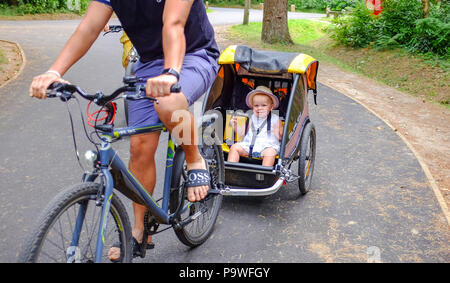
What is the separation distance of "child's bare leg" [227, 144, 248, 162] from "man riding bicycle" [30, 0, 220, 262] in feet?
4.41

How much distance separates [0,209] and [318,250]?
9.32ft

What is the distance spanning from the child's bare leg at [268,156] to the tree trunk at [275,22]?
1121 centimetres

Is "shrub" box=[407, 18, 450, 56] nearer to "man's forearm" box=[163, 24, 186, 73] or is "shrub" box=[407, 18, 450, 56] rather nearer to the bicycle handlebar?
"man's forearm" box=[163, 24, 186, 73]

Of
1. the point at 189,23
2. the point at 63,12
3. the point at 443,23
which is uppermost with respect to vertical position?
the point at 189,23

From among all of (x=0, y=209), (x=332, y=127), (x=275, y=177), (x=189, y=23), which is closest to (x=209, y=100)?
(x=275, y=177)

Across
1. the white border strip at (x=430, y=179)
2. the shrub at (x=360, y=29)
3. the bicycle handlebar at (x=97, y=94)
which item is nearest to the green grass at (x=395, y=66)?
the shrub at (x=360, y=29)

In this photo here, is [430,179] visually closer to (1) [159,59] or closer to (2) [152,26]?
(1) [159,59]

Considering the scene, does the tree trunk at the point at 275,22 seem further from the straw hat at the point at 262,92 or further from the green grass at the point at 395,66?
the straw hat at the point at 262,92

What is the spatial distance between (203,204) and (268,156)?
104 centimetres

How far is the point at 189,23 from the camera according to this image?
2.98 metres

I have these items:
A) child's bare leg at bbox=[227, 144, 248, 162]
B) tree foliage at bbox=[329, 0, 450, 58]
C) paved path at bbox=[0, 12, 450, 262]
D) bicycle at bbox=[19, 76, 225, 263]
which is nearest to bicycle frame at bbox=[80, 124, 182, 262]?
bicycle at bbox=[19, 76, 225, 263]

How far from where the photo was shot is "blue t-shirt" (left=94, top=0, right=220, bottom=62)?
278 cm

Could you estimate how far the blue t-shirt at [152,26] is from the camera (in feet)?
9.12

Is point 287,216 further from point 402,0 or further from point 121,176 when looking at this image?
point 402,0
